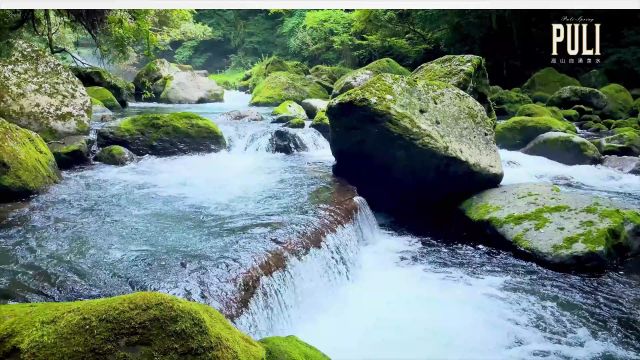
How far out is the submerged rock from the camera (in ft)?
23.0

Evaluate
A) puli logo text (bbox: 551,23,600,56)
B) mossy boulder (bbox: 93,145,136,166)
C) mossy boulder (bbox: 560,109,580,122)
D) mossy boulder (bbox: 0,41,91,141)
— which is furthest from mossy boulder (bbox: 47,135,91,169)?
mossy boulder (bbox: 560,109,580,122)

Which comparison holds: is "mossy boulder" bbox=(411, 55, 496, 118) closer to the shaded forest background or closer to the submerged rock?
the shaded forest background

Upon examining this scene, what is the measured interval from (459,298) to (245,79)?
6260 mm

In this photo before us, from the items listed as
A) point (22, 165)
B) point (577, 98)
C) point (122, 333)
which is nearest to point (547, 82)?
point (577, 98)

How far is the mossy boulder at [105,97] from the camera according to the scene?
9359 millimetres

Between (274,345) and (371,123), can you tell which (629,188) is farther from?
(274,345)

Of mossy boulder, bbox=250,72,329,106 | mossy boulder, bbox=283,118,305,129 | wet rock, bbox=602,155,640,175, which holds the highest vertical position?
mossy boulder, bbox=250,72,329,106

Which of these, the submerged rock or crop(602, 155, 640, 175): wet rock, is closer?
crop(602, 155, 640, 175): wet rock

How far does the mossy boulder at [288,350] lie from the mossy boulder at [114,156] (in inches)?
175

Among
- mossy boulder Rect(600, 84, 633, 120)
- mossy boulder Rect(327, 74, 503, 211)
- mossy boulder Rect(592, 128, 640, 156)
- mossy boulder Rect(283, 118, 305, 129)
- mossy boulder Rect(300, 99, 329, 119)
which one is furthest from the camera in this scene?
mossy boulder Rect(300, 99, 329, 119)

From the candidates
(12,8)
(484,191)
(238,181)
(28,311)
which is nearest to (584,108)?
(484,191)

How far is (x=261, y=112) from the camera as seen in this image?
952 centimetres

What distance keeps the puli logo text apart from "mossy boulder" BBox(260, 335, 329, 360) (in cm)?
301

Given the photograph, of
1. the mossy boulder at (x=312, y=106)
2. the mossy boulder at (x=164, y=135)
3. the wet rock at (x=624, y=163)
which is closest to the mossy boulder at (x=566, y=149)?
the wet rock at (x=624, y=163)
